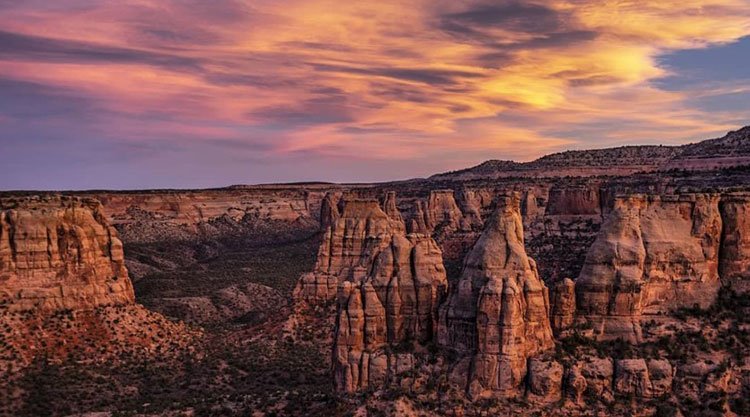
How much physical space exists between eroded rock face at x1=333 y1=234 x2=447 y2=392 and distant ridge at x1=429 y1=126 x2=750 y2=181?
2271 inches

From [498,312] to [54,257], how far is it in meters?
40.4

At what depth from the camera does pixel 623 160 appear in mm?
152750

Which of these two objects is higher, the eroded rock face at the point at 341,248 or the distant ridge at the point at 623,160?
the distant ridge at the point at 623,160

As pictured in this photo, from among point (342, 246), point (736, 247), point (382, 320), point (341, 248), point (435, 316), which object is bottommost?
point (382, 320)

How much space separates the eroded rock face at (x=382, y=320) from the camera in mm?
45000

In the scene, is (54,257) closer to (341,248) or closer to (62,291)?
(62,291)

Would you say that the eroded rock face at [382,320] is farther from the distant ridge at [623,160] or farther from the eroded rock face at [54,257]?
the distant ridge at [623,160]

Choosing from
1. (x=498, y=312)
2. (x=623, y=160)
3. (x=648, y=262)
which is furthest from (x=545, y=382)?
(x=623, y=160)

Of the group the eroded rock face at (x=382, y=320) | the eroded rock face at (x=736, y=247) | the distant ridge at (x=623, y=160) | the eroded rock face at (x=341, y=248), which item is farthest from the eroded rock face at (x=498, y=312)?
the distant ridge at (x=623, y=160)

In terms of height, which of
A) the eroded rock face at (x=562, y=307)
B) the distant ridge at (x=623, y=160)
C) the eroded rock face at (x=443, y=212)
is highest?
the distant ridge at (x=623, y=160)

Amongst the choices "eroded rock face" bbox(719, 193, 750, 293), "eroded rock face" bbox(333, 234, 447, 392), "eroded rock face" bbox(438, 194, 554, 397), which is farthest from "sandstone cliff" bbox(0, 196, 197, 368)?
"eroded rock face" bbox(719, 193, 750, 293)

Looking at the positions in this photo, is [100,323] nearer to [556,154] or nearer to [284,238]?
[284,238]

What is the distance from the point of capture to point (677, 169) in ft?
319

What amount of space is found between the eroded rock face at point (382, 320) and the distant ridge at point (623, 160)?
57.7 m
